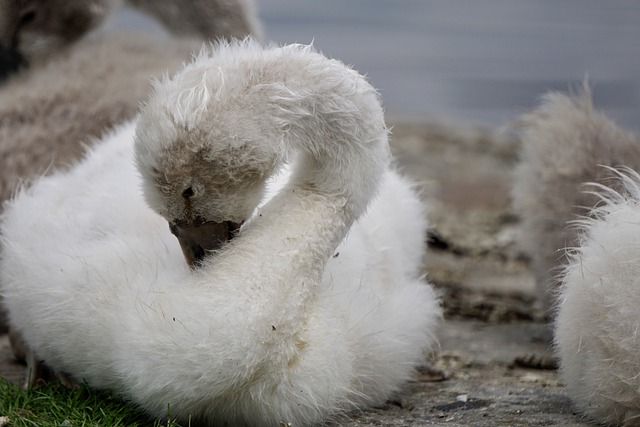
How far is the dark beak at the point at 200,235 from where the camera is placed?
3.80 metres

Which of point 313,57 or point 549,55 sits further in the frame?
point 549,55

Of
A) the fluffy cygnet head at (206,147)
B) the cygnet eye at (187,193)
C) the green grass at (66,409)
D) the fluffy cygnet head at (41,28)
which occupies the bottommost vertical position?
the green grass at (66,409)

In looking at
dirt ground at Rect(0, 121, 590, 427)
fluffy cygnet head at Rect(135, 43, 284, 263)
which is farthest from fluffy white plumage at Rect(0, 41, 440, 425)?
dirt ground at Rect(0, 121, 590, 427)

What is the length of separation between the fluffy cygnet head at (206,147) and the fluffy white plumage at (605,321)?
1120mm

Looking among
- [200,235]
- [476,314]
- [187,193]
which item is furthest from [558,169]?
[187,193]

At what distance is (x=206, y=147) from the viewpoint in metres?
3.57

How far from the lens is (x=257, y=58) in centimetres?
387

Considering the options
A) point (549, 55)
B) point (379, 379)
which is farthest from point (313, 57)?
point (549, 55)

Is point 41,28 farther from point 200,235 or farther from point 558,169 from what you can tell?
point 200,235

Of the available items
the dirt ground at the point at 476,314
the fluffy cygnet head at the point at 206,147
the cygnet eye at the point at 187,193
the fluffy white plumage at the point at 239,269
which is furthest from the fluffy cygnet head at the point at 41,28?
the cygnet eye at the point at 187,193

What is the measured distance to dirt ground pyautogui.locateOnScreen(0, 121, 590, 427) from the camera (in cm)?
421

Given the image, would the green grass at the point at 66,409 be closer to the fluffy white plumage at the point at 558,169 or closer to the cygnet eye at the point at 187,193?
the cygnet eye at the point at 187,193

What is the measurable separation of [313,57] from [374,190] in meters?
0.52

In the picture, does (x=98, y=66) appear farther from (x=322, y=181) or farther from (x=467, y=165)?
(x=467, y=165)
